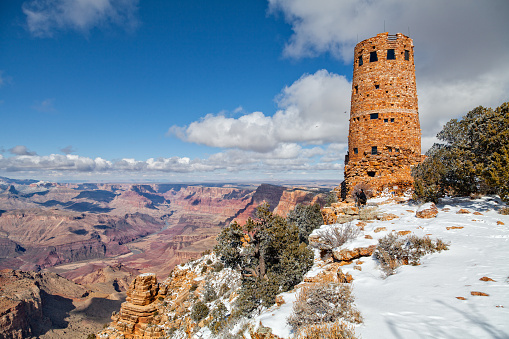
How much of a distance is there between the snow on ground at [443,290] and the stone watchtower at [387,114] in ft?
27.4

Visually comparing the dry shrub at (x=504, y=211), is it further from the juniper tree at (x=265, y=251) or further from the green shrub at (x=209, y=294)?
the green shrub at (x=209, y=294)

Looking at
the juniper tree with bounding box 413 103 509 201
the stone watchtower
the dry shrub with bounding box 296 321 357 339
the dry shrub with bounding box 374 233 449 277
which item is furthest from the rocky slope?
the stone watchtower

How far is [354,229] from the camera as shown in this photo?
12570 mm

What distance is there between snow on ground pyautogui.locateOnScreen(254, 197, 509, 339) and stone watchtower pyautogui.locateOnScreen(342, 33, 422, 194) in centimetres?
836

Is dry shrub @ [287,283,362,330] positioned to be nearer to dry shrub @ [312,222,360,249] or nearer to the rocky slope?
the rocky slope

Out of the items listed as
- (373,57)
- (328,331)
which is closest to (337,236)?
(328,331)

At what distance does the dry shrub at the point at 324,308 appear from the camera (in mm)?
5883

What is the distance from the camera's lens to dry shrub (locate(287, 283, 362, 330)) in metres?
5.88

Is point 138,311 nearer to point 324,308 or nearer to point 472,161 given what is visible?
point 324,308

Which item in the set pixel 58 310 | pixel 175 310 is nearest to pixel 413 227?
pixel 175 310

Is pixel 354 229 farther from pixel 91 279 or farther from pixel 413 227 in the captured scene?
pixel 91 279

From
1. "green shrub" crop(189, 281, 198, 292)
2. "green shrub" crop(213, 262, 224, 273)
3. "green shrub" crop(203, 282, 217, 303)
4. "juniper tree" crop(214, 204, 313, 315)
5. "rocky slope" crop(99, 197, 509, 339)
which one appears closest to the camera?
"rocky slope" crop(99, 197, 509, 339)

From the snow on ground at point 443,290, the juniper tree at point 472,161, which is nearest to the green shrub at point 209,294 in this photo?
the snow on ground at point 443,290

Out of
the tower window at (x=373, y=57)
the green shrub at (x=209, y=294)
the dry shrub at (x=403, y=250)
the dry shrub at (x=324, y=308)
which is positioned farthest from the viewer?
the tower window at (x=373, y=57)
